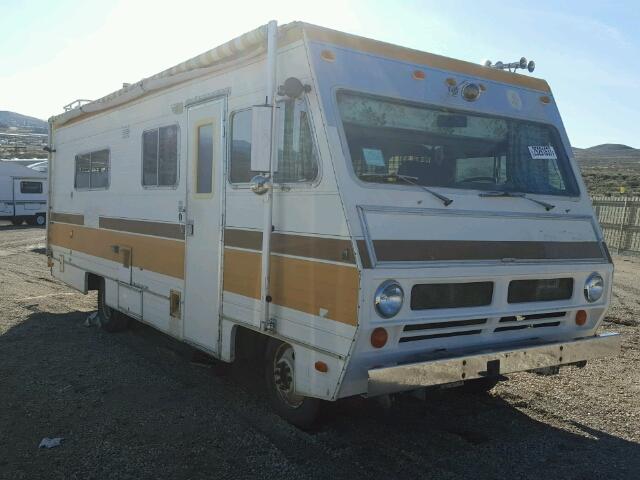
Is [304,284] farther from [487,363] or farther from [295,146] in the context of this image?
[487,363]

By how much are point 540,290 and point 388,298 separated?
4.63ft

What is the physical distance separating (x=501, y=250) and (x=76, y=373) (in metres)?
4.22

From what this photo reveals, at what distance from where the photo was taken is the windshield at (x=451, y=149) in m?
4.03

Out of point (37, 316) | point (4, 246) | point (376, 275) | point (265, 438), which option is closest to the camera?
point (376, 275)

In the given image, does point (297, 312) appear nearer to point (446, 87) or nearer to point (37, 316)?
point (446, 87)

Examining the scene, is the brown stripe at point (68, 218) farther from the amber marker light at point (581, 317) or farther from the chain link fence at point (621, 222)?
the chain link fence at point (621, 222)

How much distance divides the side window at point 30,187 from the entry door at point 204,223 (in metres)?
24.2

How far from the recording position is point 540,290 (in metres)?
4.41

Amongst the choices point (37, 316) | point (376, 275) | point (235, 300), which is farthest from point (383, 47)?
point (37, 316)

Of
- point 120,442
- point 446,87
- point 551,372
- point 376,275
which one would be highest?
point 446,87

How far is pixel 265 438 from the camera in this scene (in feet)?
14.4

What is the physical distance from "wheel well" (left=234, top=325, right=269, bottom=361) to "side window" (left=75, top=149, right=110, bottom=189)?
3385 mm

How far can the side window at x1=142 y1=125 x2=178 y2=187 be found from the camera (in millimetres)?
5746

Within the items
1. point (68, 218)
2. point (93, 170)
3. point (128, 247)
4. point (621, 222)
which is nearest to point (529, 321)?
point (128, 247)
